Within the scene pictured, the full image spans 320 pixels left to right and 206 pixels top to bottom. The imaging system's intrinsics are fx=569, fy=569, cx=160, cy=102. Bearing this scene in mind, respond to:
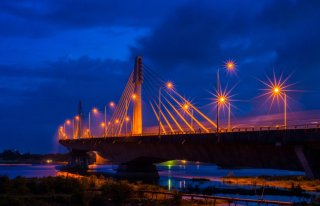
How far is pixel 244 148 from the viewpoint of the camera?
1981 inches

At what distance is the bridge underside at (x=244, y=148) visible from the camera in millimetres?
42875

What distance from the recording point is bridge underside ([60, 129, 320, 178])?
42.9 m

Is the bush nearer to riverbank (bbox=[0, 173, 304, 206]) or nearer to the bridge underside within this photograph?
riverbank (bbox=[0, 173, 304, 206])

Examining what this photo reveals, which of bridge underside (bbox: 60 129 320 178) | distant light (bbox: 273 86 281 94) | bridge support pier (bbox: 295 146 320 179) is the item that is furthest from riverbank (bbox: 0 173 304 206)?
distant light (bbox: 273 86 281 94)

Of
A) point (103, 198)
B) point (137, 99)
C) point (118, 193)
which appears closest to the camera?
point (103, 198)

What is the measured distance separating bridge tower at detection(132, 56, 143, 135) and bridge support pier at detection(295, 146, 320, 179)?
117ft

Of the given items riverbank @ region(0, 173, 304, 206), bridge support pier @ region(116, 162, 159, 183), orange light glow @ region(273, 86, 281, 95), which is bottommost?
riverbank @ region(0, 173, 304, 206)

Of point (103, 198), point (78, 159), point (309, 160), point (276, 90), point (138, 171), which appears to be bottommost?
point (103, 198)

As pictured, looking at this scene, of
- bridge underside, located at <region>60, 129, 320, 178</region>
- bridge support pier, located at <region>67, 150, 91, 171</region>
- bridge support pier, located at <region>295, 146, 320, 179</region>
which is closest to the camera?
bridge support pier, located at <region>295, 146, 320, 179</region>

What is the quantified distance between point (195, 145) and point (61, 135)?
106 m

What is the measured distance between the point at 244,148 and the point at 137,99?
28.8 metres

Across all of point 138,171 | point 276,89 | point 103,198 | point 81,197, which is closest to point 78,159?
point 138,171

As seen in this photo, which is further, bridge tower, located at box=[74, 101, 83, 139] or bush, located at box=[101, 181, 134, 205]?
bridge tower, located at box=[74, 101, 83, 139]

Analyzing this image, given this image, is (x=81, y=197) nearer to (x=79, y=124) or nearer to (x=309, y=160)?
(x=309, y=160)
